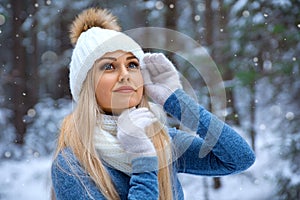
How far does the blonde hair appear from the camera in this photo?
940mm

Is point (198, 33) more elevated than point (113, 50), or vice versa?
point (198, 33)

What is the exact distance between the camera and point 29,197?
286cm

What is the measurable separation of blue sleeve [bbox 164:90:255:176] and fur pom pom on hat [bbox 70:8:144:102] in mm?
113

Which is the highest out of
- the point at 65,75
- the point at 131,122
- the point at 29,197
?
the point at 65,75

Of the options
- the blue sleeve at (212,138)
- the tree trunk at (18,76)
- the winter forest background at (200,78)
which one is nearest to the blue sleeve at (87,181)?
the blue sleeve at (212,138)

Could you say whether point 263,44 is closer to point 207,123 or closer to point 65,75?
point 65,75

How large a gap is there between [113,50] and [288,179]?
1.97m

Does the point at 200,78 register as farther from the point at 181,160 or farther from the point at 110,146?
the point at 110,146

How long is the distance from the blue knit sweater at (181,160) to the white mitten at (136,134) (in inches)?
0.7

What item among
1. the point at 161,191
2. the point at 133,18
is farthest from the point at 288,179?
the point at 161,191

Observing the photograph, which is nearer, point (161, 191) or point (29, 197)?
point (161, 191)

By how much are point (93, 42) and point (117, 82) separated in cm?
9

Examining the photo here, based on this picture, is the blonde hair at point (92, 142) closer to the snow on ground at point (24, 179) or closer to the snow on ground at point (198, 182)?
the snow on ground at point (198, 182)

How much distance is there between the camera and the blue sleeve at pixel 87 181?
90cm
